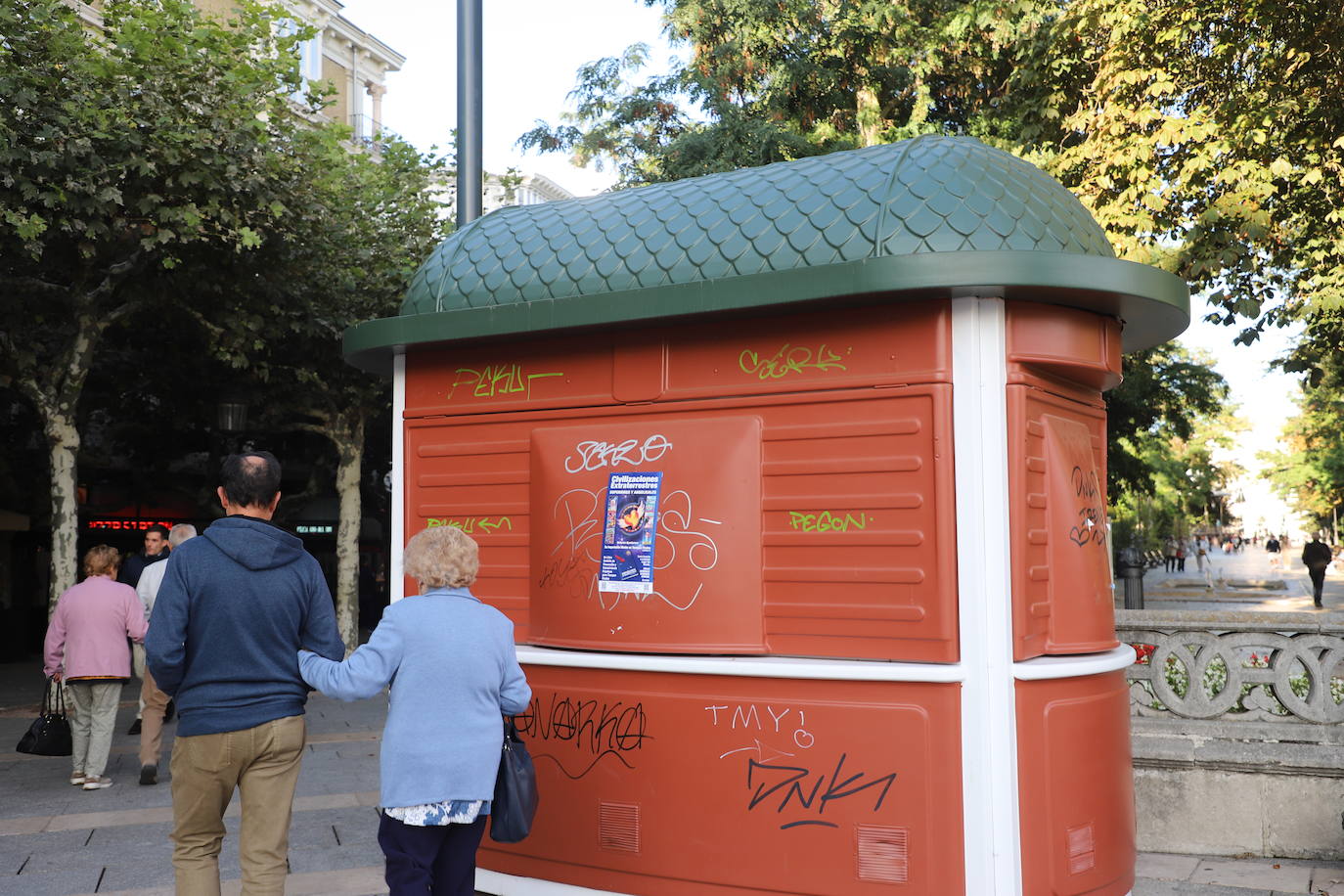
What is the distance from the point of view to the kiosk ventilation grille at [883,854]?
4.34 meters

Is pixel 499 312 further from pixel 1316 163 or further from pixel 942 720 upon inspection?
pixel 1316 163

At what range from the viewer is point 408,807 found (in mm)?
3842

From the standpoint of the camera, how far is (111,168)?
11094mm

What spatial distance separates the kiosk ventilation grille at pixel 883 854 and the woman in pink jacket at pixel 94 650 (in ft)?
18.5

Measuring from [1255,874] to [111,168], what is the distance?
10581mm

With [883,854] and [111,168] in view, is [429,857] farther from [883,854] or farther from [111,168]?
[111,168]

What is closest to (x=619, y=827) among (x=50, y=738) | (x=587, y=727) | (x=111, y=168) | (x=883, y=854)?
(x=587, y=727)

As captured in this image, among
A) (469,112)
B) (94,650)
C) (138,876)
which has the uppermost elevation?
(469,112)

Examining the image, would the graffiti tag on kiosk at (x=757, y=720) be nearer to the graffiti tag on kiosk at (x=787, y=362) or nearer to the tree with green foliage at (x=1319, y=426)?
the graffiti tag on kiosk at (x=787, y=362)

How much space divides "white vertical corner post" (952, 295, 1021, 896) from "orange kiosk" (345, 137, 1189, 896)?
10 mm

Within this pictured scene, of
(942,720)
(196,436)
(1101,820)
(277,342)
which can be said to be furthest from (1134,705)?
(196,436)

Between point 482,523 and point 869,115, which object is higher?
point 869,115

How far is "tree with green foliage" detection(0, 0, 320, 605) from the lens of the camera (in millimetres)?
10844

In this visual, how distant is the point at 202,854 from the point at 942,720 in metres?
2.60
